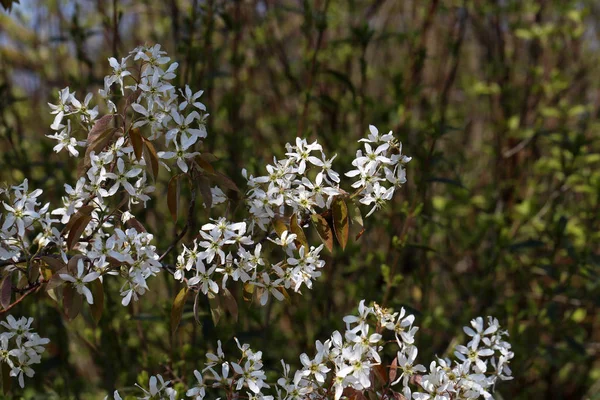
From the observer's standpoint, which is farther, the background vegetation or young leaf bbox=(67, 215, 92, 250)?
the background vegetation

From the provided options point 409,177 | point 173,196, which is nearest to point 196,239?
point 173,196

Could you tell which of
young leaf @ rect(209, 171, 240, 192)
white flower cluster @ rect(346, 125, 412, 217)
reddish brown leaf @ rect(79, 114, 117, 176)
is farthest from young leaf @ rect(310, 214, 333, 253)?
reddish brown leaf @ rect(79, 114, 117, 176)

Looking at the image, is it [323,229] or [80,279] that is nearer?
[80,279]

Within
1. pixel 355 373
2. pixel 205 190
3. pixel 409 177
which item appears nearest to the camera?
pixel 355 373

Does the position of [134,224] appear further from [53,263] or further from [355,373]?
[355,373]

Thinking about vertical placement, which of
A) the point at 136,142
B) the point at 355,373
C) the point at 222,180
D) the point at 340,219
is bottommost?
the point at 355,373

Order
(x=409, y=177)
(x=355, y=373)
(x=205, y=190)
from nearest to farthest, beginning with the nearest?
(x=355, y=373) < (x=205, y=190) < (x=409, y=177)

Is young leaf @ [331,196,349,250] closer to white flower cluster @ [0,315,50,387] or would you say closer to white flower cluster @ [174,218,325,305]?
white flower cluster @ [174,218,325,305]
